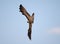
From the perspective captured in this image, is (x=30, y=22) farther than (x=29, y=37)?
Yes

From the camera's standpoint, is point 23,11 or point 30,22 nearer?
point 23,11

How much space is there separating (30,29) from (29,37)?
120cm

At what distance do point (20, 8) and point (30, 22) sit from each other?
6.10ft

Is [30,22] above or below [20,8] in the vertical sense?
below

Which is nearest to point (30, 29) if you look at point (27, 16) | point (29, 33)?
point (29, 33)

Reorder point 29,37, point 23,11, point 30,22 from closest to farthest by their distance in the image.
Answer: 1. point 23,11
2. point 29,37
3. point 30,22

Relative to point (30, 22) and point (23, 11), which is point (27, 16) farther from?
point (30, 22)

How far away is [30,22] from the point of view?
12297mm

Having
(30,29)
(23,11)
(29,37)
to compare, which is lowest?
(29,37)

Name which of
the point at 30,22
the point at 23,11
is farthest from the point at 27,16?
the point at 30,22

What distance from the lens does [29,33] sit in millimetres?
12156

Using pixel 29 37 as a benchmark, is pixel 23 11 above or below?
above

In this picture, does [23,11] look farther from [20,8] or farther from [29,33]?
[29,33]

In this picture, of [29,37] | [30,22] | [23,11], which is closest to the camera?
[23,11]
